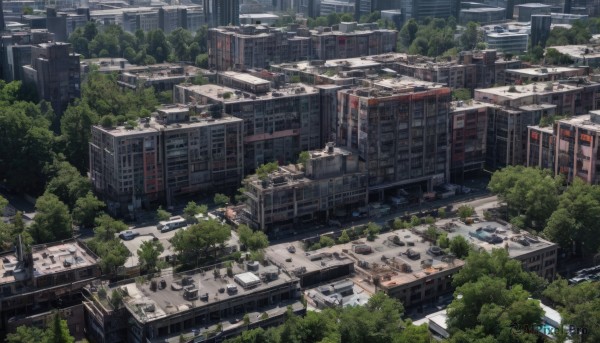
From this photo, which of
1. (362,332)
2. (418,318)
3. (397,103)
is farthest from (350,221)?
(362,332)

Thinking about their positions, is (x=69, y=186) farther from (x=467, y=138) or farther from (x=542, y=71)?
(x=542, y=71)

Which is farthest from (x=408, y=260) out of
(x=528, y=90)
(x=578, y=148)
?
(x=528, y=90)

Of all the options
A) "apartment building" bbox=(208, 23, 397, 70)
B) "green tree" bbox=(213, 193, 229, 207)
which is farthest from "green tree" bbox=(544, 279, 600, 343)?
"apartment building" bbox=(208, 23, 397, 70)

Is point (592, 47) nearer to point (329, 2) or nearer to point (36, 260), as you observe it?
point (329, 2)

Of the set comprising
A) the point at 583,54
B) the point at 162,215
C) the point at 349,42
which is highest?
the point at 349,42

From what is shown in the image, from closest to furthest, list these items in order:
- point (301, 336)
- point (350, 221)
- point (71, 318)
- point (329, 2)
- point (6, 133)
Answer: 1. point (301, 336)
2. point (71, 318)
3. point (350, 221)
4. point (6, 133)
5. point (329, 2)

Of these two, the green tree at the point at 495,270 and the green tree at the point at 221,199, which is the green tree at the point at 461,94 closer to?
the green tree at the point at 221,199
